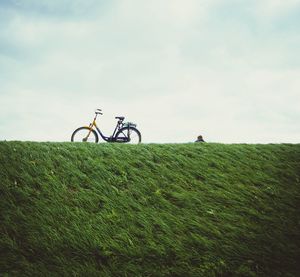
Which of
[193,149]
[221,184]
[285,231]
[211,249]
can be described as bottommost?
[211,249]

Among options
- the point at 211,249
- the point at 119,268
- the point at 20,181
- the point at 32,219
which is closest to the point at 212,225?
the point at 211,249

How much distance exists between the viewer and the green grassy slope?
16.9 ft

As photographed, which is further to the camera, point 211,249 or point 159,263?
point 211,249

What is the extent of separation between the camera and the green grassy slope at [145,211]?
5.15 metres

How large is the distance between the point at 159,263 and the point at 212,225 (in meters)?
1.52

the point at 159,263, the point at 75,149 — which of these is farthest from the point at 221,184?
the point at 75,149

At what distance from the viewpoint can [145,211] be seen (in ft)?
21.0

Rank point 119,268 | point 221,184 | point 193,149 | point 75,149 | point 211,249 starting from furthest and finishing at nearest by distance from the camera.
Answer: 1. point 193,149
2. point 75,149
3. point 221,184
4. point 211,249
5. point 119,268

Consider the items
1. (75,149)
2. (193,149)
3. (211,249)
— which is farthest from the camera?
(193,149)

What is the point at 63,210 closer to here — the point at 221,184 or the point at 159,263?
the point at 159,263

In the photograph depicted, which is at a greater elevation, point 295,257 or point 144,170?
point 144,170

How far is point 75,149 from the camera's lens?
28.9 ft

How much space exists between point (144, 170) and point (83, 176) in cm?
165

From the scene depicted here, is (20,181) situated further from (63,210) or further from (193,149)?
(193,149)
